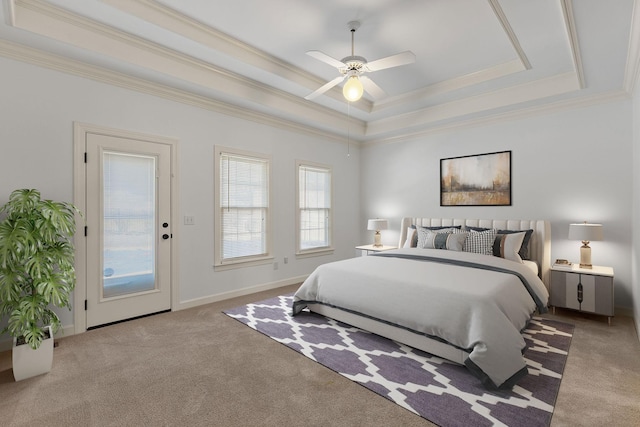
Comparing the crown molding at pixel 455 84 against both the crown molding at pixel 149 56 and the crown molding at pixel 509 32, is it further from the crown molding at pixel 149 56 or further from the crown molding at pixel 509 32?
the crown molding at pixel 149 56

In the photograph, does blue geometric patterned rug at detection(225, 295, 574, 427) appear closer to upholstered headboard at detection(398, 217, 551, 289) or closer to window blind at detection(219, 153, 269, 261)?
upholstered headboard at detection(398, 217, 551, 289)

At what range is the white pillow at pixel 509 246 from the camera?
383 centimetres

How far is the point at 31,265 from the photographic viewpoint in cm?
240

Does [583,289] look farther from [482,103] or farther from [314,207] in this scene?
[314,207]

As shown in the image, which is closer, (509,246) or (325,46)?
(325,46)

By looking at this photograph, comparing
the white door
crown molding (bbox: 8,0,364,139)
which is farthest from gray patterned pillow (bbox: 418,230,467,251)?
the white door

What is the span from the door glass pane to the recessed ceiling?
36.7 inches

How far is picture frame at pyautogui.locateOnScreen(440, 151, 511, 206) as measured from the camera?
15.0 ft

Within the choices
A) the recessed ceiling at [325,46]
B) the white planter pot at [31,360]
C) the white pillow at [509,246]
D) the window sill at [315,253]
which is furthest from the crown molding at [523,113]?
the white planter pot at [31,360]

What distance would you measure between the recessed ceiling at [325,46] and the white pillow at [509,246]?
5.86ft

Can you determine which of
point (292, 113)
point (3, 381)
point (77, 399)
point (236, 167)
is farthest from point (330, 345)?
point (292, 113)

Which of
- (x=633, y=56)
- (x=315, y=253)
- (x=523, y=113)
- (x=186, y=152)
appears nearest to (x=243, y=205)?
(x=186, y=152)

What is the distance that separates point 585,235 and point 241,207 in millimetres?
4333

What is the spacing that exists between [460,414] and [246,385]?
143cm
